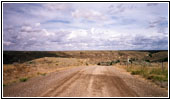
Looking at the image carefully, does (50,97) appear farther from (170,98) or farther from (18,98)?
(170,98)

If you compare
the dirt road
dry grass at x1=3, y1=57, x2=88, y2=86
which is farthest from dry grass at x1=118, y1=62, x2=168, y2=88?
dry grass at x1=3, y1=57, x2=88, y2=86

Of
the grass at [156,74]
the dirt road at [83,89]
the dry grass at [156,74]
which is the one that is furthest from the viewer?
the grass at [156,74]

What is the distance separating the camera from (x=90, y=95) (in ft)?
30.5

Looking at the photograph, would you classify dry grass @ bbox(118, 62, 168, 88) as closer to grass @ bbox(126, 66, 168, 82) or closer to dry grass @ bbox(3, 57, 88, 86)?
grass @ bbox(126, 66, 168, 82)

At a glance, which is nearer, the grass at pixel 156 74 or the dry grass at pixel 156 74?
the dry grass at pixel 156 74

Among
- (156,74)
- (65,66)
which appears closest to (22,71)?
(156,74)

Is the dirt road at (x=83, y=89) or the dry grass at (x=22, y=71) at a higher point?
the dirt road at (x=83, y=89)

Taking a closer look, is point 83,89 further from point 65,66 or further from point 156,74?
point 65,66

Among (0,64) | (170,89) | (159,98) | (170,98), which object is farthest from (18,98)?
(170,89)

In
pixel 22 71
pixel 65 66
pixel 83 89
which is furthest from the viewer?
pixel 65 66

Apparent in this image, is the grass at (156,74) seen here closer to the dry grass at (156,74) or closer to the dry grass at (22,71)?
the dry grass at (156,74)

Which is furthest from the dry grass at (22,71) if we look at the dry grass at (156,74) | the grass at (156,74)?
the grass at (156,74)

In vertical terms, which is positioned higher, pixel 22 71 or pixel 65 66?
pixel 22 71

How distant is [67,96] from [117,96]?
229cm
